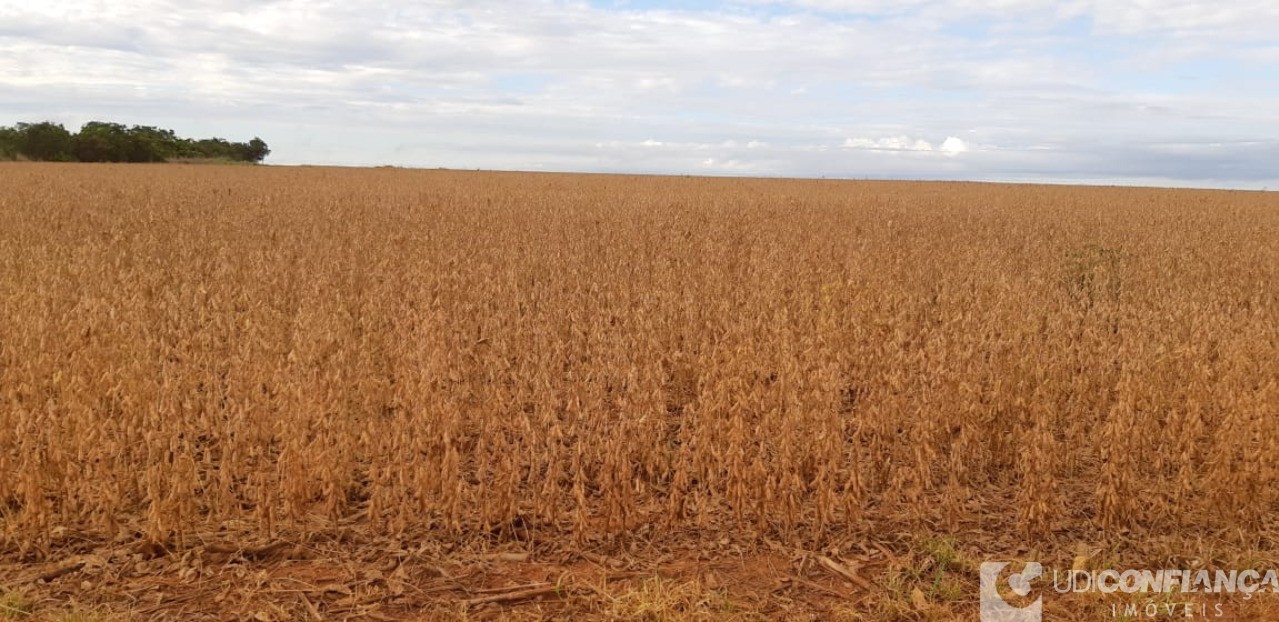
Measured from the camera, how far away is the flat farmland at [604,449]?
3387mm

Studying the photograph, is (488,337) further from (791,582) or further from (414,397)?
(791,582)

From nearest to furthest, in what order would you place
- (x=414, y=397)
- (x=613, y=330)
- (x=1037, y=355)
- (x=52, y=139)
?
(x=414, y=397)
(x=1037, y=355)
(x=613, y=330)
(x=52, y=139)

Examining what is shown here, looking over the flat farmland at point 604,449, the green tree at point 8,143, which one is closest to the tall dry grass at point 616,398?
the flat farmland at point 604,449

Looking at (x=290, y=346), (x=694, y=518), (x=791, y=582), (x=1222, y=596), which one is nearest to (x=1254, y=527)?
(x=1222, y=596)

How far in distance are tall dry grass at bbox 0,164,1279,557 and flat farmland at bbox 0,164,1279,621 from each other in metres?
0.03

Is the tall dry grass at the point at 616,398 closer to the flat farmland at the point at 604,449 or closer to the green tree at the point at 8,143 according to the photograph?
the flat farmland at the point at 604,449

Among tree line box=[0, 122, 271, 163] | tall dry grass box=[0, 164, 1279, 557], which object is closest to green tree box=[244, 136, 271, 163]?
tree line box=[0, 122, 271, 163]

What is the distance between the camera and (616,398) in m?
5.21

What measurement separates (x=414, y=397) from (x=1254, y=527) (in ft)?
13.6

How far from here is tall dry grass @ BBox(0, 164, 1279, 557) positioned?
383 cm

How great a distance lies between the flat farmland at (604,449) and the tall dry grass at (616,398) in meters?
0.03

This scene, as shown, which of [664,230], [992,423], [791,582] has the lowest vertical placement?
[791,582]

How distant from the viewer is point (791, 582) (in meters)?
3.42

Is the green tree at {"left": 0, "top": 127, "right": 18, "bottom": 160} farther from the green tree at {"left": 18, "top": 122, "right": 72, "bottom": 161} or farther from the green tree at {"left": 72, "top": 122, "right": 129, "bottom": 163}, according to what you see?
the green tree at {"left": 72, "top": 122, "right": 129, "bottom": 163}
